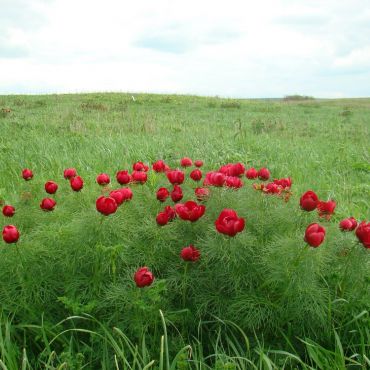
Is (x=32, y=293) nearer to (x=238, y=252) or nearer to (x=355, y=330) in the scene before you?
(x=238, y=252)

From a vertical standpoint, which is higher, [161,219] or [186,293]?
[161,219]

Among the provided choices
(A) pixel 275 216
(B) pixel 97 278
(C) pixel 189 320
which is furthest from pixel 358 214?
(B) pixel 97 278

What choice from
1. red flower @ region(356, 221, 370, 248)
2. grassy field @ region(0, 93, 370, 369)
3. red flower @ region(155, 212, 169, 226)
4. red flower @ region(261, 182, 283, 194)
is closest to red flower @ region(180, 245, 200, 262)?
grassy field @ region(0, 93, 370, 369)

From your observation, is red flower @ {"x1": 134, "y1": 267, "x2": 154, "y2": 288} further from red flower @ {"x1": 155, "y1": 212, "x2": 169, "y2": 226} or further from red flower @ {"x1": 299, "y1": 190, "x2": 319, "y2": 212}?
red flower @ {"x1": 299, "y1": 190, "x2": 319, "y2": 212}

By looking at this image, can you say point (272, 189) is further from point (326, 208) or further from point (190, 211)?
point (190, 211)

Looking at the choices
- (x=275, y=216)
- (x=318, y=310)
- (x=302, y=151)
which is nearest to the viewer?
(x=318, y=310)

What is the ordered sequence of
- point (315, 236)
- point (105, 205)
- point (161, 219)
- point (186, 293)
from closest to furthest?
point (315, 236), point (105, 205), point (161, 219), point (186, 293)

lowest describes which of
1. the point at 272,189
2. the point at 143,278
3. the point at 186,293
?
the point at 186,293

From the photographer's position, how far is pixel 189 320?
2.28 metres

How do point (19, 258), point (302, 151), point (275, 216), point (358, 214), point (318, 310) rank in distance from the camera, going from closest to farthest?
point (318, 310), point (19, 258), point (275, 216), point (358, 214), point (302, 151)

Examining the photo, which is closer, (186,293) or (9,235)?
(9,235)

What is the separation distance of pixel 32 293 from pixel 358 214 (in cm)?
287

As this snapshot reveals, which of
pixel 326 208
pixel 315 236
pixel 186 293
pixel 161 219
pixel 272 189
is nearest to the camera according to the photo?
pixel 315 236

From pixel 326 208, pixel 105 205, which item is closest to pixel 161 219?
pixel 105 205
